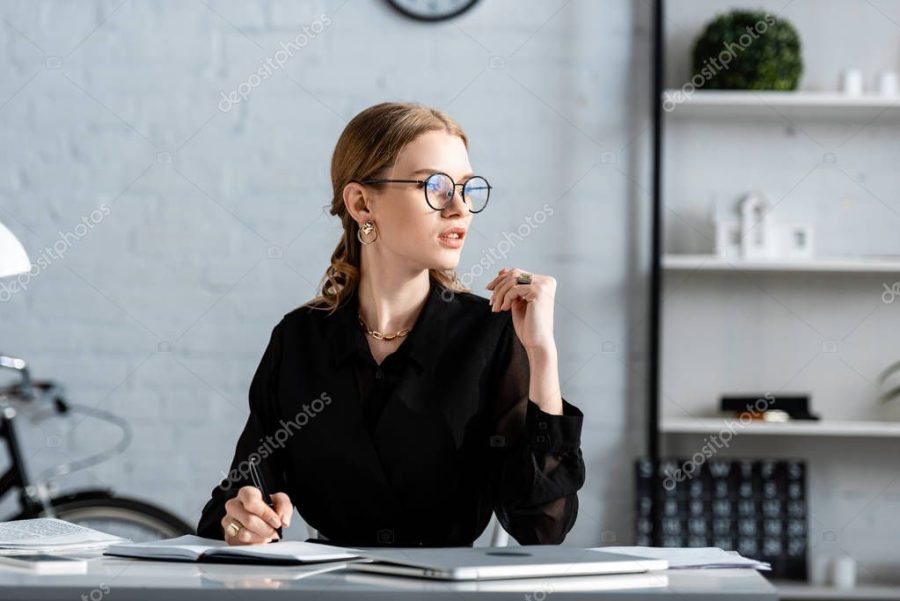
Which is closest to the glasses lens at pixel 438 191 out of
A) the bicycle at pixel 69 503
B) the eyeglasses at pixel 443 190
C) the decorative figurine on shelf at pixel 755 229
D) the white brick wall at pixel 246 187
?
the eyeglasses at pixel 443 190

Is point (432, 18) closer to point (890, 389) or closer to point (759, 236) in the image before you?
point (759, 236)

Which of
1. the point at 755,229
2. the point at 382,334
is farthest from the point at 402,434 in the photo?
the point at 755,229

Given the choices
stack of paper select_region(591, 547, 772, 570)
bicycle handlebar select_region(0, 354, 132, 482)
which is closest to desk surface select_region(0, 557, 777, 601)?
stack of paper select_region(591, 547, 772, 570)

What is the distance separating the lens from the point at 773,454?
309cm

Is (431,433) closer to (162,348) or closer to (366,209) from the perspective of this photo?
(366,209)

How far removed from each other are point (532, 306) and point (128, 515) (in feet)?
5.25

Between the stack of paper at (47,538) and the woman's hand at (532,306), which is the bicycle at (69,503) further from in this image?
the woman's hand at (532,306)

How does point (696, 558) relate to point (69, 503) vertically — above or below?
above

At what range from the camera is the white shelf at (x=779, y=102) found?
2.90m

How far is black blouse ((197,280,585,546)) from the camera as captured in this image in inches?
61.1

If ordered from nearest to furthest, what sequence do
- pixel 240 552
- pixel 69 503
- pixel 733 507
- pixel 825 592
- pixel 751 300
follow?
pixel 240 552
pixel 69 503
pixel 825 592
pixel 733 507
pixel 751 300

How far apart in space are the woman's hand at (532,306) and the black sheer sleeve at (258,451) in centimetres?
39

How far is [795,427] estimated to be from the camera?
2.86 metres

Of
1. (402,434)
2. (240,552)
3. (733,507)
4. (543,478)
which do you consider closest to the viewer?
(240,552)
